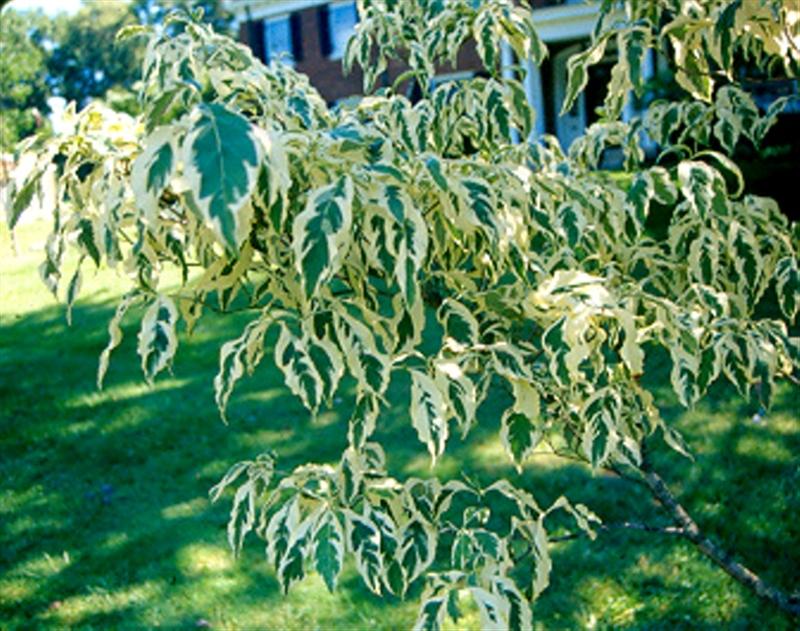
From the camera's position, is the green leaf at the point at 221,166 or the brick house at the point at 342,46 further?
the brick house at the point at 342,46

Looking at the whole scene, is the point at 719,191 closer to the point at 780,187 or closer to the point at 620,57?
the point at 620,57

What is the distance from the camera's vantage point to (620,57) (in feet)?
8.72

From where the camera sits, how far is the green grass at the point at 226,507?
410 centimetres

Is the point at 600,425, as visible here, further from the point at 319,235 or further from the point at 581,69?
the point at 581,69

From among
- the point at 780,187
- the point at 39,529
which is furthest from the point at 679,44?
the point at 780,187

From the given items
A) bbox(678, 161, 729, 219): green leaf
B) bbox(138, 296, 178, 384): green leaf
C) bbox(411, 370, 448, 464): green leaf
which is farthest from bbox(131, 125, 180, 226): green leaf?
bbox(678, 161, 729, 219): green leaf

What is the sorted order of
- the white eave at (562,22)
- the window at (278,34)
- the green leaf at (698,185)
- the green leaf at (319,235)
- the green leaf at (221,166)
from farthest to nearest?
the window at (278,34) < the white eave at (562,22) < the green leaf at (698,185) < the green leaf at (319,235) < the green leaf at (221,166)

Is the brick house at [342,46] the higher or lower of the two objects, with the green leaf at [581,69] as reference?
lower

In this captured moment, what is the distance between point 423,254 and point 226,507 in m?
3.54

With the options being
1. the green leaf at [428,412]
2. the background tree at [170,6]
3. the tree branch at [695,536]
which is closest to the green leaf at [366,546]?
the green leaf at [428,412]

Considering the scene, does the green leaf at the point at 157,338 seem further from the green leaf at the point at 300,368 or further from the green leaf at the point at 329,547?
the green leaf at the point at 329,547

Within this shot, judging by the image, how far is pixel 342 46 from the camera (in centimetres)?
2038

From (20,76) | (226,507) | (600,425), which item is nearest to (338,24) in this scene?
(20,76)

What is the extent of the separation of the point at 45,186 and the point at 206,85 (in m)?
0.42
